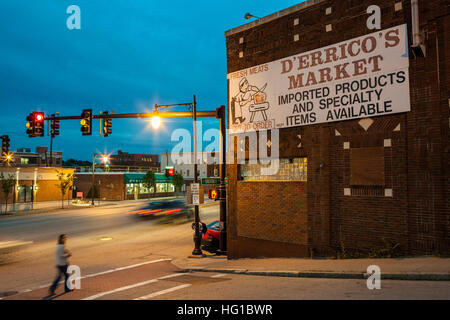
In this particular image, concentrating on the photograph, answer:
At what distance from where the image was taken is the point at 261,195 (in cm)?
1452

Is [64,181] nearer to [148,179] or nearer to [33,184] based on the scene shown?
[33,184]

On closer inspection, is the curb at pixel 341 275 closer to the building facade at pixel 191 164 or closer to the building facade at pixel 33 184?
the building facade at pixel 33 184

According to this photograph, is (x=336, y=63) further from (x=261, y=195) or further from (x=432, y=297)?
(x=432, y=297)

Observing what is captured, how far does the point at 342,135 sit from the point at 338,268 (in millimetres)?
4482

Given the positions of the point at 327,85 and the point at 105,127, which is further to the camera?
the point at 105,127

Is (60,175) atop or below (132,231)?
atop

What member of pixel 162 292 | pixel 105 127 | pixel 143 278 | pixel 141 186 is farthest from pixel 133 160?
pixel 162 292

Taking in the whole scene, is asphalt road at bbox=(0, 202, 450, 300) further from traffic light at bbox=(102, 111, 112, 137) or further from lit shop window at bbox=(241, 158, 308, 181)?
traffic light at bbox=(102, 111, 112, 137)

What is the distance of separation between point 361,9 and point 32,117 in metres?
16.5

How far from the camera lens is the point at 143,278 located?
11.7 m

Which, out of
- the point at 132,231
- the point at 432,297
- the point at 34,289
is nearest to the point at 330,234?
the point at 432,297

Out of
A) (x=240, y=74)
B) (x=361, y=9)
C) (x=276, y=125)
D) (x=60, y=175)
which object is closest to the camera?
(x=361, y=9)

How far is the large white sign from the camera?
11.0m

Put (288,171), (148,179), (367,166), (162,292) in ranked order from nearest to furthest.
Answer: (162,292) < (367,166) < (288,171) < (148,179)
